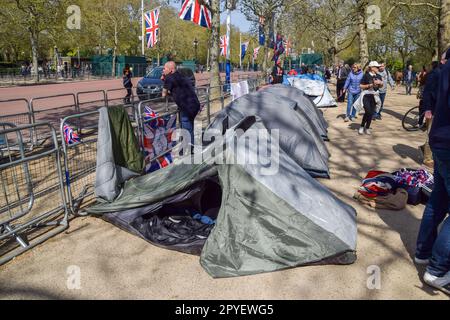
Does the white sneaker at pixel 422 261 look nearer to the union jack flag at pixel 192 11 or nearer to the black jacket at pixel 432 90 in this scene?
the black jacket at pixel 432 90

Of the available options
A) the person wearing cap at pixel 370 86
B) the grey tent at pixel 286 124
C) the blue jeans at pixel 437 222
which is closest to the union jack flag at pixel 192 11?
the person wearing cap at pixel 370 86

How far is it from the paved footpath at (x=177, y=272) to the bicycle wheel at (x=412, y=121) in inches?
257

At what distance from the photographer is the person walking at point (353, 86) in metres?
11.3

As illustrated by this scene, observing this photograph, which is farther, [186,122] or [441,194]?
[186,122]

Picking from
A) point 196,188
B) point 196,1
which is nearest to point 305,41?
point 196,1

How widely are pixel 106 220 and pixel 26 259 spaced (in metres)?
1.03

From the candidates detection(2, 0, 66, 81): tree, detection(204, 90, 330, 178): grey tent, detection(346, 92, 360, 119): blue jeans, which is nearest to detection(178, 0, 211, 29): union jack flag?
detection(346, 92, 360, 119): blue jeans

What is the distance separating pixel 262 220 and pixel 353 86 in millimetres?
9038

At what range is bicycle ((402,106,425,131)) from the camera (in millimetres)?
10474

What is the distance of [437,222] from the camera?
3498 mm

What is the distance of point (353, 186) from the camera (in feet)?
19.5

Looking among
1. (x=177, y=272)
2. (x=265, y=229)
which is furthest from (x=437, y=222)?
(x=177, y=272)

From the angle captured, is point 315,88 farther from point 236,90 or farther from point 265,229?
point 265,229
